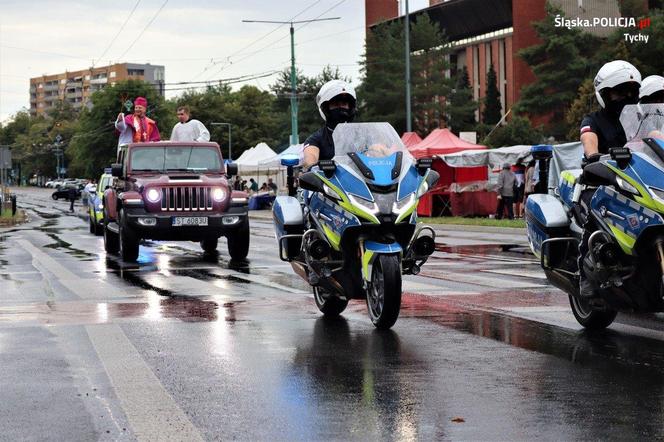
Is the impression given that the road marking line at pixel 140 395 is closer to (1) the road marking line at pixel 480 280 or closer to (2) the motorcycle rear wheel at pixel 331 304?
(2) the motorcycle rear wheel at pixel 331 304

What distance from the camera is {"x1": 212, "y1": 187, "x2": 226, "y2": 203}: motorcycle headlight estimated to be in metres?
18.7

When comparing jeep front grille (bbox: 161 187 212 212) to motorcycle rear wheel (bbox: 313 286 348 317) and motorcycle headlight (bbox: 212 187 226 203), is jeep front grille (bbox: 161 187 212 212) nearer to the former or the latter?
motorcycle headlight (bbox: 212 187 226 203)

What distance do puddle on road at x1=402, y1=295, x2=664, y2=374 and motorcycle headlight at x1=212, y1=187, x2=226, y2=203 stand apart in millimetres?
8259

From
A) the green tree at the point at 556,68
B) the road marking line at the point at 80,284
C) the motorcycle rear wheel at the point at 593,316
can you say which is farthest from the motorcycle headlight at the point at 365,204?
the green tree at the point at 556,68

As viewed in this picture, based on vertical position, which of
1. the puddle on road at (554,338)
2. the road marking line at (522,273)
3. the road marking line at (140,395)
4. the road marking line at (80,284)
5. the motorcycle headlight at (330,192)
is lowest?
the road marking line at (522,273)

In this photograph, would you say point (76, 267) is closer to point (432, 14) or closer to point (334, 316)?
point (334, 316)

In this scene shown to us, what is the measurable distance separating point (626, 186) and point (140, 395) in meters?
3.53

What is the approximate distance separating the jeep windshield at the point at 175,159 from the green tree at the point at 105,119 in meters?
75.4

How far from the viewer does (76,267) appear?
17156 mm

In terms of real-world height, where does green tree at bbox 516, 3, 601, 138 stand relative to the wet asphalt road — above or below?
above

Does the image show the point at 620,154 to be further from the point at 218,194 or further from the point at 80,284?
the point at 218,194

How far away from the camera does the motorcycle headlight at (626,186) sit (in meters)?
7.79

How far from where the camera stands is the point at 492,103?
8188 centimetres

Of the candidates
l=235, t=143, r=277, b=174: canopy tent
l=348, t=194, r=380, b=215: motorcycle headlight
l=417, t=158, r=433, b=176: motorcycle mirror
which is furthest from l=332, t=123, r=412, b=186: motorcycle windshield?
l=235, t=143, r=277, b=174: canopy tent
